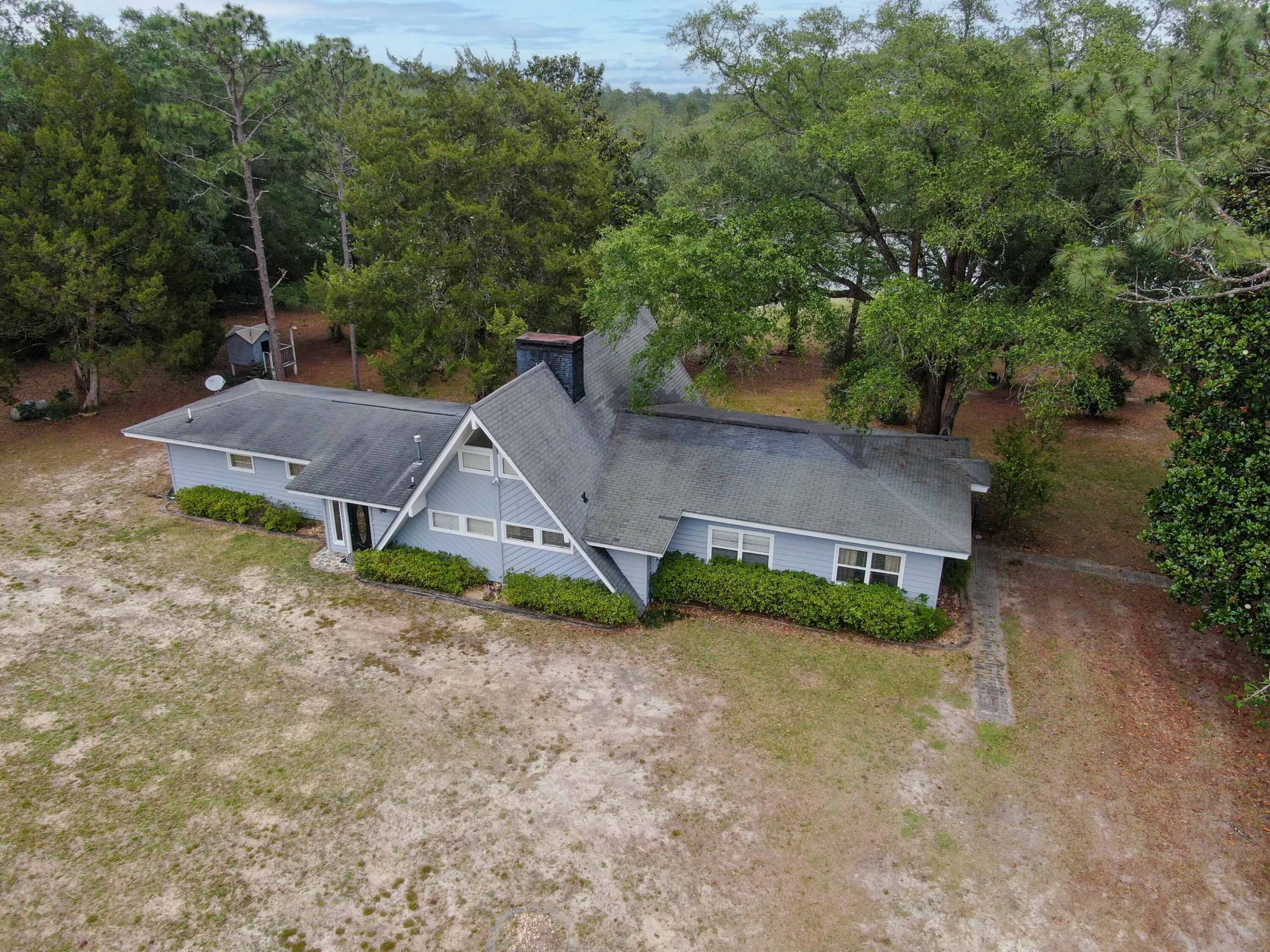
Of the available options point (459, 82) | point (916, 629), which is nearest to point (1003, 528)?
point (916, 629)

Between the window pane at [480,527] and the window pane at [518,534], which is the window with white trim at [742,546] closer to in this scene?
the window pane at [518,534]

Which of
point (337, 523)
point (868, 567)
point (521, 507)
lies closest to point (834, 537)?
point (868, 567)

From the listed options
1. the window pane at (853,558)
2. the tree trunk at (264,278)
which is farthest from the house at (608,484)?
the tree trunk at (264,278)

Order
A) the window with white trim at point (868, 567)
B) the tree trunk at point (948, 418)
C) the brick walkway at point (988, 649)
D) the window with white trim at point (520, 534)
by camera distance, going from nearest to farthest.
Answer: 1. the brick walkway at point (988, 649)
2. the window with white trim at point (868, 567)
3. the window with white trim at point (520, 534)
4. the tree trunk at point (948, 418)

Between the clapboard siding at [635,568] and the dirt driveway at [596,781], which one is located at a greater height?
the clapboard siding at [635,568]

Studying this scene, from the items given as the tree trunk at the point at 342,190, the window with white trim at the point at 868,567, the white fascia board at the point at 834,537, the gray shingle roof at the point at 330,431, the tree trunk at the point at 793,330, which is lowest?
the window with white trim at the point at 868,567

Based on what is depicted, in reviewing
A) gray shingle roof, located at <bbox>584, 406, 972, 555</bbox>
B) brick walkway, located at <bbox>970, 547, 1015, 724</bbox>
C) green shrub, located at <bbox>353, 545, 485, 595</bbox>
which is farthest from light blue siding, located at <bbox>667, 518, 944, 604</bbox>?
green shrub, located at <bbox>353, 545, 485, 595</bbox>

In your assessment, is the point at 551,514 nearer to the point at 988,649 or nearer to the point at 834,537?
the point at 834,537
